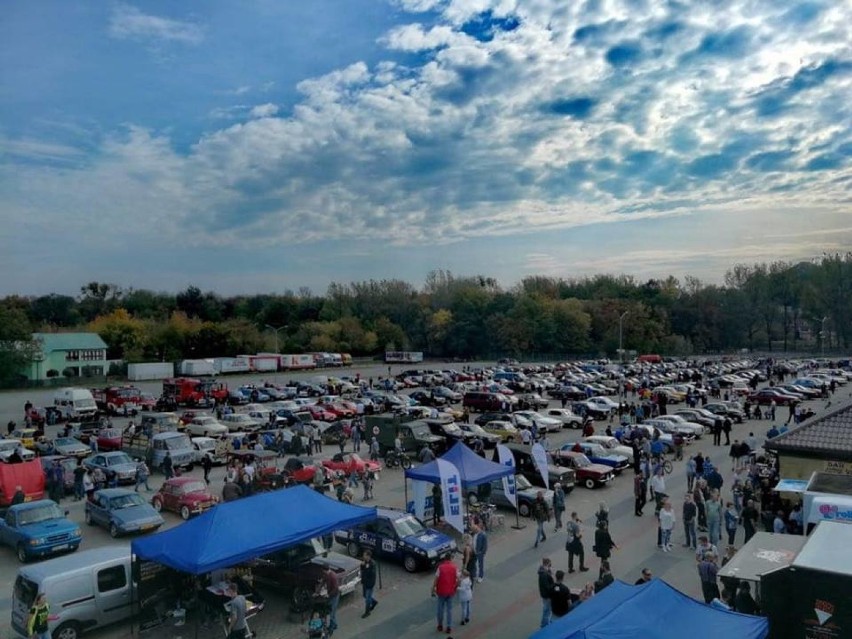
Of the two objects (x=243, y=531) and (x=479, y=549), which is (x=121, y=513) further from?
(x=479, y=549)

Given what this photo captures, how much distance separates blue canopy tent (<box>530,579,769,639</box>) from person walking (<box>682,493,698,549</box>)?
780 cm

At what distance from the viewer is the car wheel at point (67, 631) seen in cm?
1151

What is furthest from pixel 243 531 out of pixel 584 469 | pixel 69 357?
pixel 69 357

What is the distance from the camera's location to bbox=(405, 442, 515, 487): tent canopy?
1728 cm

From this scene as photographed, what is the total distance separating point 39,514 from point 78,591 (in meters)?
6.23

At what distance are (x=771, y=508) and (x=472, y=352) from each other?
91.9 metres

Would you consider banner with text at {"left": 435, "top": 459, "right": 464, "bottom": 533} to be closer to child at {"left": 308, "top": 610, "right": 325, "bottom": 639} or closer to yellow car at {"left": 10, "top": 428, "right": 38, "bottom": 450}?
child at {"left": 308, "top": 610, "right": 325, "bottom": 639}

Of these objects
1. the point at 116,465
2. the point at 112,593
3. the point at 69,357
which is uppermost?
the point at 69,357

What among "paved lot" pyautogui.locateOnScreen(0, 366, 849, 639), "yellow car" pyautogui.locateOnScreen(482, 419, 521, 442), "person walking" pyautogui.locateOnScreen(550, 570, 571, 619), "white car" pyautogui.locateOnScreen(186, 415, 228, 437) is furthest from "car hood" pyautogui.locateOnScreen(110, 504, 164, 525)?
"yellow car" pyautogui.locateOnScreen(482, 419, 521, 442)

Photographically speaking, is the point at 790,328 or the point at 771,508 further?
the point at 790,328

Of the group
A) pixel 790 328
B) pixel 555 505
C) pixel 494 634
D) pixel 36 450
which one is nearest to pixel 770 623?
pixel 494 634

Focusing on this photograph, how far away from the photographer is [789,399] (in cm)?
4522

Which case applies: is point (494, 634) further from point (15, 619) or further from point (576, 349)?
point (576, 349)

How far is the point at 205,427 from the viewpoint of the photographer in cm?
3416
